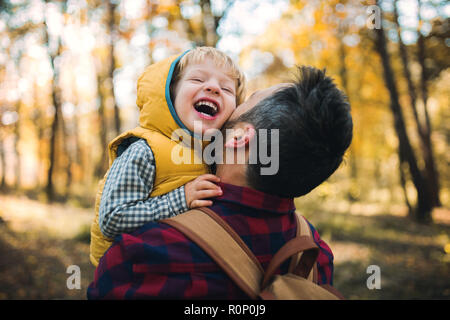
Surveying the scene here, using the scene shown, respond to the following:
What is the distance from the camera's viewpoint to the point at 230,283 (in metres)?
1.18

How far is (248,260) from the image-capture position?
1218 millimetres

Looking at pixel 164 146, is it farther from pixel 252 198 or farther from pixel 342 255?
pixel 342 255

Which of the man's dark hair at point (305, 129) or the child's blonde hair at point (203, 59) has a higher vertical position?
the child's blonde hair at point (203, 59)

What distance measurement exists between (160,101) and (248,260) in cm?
97

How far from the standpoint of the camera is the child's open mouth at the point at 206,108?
168 centimetres

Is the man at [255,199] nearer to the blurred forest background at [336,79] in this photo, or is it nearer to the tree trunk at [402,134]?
the blurred forest background at [336,79]

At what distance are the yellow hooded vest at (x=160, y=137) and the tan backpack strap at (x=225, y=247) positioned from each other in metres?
0.35

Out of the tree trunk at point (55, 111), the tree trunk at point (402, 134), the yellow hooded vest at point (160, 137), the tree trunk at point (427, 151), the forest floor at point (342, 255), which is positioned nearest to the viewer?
the yellow hooded vest at point (160, 137)

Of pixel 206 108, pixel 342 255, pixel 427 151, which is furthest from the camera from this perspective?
pixel 427 151

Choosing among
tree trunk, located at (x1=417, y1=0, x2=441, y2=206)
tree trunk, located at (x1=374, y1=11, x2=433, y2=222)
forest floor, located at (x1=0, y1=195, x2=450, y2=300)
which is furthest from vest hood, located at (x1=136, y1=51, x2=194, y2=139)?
tree trunk, located at (x1=417, y1=0, x2=441, y2=206)

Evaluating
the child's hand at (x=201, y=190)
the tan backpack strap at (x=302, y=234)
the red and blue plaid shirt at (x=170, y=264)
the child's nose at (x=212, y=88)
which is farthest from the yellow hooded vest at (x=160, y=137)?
the tan backpack strap at (x=302, y=234)

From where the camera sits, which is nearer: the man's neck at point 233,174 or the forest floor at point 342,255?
the man's neck at point 233,174

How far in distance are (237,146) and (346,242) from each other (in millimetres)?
7689

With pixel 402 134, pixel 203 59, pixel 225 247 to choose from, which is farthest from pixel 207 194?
pixel 402 134
